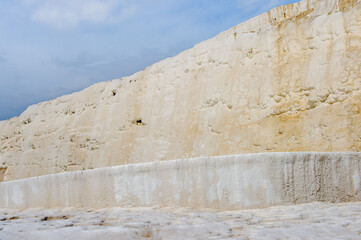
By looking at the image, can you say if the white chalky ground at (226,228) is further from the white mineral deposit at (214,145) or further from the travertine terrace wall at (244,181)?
the travertine terrace wall at (244,181)

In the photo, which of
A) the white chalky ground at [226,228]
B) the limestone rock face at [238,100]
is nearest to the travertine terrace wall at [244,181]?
the white chalky ground at [226,228]

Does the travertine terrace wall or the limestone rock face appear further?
the limestone rock face

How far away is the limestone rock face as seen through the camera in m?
8.67

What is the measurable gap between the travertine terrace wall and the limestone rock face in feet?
8.69

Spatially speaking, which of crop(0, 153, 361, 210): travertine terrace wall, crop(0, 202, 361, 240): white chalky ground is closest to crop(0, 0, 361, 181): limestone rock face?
crop(0, 153, 361, 210): travertine terrace wall

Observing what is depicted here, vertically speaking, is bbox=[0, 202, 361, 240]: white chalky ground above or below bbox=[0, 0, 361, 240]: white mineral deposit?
below

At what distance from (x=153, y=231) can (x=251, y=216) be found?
4.96 ft

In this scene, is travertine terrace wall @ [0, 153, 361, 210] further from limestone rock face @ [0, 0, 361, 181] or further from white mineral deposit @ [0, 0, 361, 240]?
limestone rock face @ [0, 0, 361, 181]

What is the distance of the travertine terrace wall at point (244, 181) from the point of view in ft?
17.6

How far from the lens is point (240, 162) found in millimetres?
5461

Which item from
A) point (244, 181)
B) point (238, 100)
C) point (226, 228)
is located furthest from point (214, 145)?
point (226, 228)

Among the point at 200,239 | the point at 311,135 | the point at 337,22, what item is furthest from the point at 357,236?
the point at 337,22

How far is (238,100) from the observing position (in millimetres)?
10453

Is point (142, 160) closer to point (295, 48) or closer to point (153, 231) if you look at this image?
point (295, 48)
